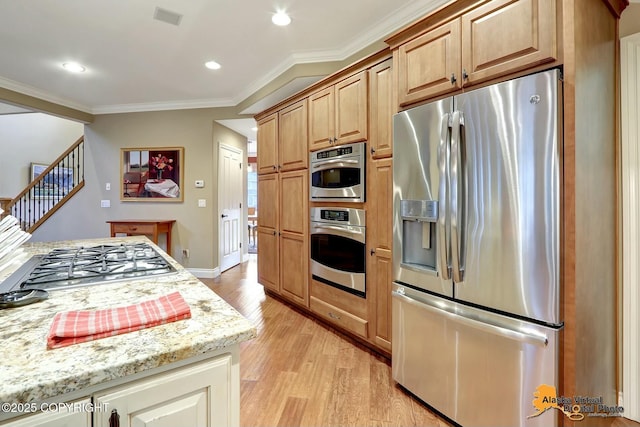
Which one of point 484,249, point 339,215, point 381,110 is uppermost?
point 381,110

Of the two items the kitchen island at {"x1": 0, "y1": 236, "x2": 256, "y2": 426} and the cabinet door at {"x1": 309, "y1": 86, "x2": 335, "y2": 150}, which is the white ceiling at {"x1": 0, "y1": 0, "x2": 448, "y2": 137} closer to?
the cabinet door at {"x1": 309, "y1": 86, "x2": 335, "y2": 150}

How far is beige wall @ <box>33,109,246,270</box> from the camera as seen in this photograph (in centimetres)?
459

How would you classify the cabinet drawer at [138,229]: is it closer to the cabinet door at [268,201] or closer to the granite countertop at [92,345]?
the cabinet door at [268,201]

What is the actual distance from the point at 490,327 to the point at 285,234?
2.21 meters

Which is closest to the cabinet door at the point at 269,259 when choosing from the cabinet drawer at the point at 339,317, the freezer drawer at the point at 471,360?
the cabinet drawer at the point at 339,317

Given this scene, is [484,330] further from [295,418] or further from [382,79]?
[382,79]

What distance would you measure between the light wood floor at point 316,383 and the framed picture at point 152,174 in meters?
2.84

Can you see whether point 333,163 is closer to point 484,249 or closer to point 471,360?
point 484,249

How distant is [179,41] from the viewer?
278 centimetres

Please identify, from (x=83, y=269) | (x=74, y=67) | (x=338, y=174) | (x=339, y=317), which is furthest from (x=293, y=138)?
(x=74, y=67)

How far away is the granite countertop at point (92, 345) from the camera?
21.6 inches

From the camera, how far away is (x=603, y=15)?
1450mm

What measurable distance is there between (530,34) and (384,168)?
105 cm

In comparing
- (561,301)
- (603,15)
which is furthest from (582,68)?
(561,301)
